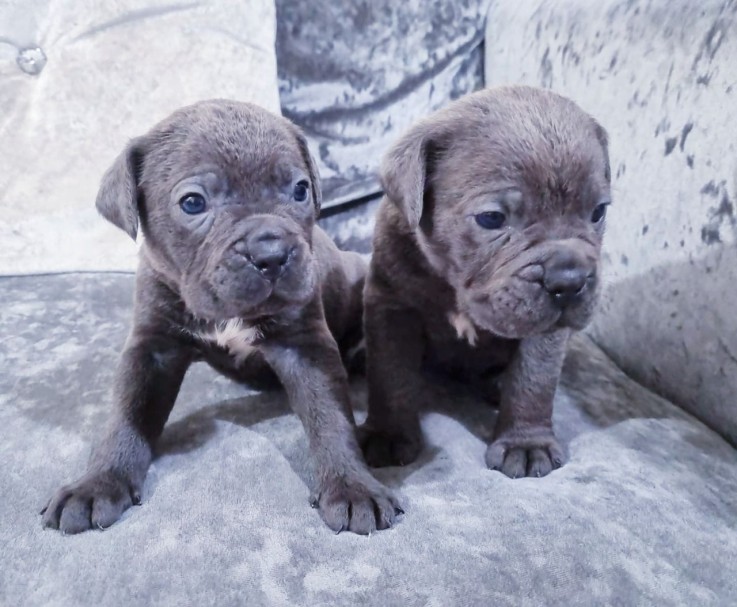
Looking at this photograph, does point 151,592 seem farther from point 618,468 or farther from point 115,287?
point 115,287

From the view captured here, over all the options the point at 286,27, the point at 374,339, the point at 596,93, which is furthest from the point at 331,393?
the point at 286,27

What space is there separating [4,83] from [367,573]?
302 centimetres

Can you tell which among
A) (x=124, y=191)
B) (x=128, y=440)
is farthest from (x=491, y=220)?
(x=128, y=440)

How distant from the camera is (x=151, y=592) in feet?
5.50

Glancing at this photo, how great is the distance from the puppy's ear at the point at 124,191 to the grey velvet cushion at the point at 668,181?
1932mm

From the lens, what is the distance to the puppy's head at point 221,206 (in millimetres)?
2088

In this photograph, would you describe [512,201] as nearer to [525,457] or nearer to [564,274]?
[564,274]

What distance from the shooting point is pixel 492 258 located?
2.18 m

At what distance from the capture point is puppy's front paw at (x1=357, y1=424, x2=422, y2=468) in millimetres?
2377

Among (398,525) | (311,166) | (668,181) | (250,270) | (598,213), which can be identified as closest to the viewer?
(398,525)

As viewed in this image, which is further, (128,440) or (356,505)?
(128,440)

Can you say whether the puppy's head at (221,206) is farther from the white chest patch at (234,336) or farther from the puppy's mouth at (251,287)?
the white chest patch at (234,336)

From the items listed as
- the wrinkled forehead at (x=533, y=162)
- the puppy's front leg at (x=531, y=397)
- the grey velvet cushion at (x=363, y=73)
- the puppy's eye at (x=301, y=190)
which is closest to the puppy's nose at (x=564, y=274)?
the wrinkled forehead at (x=533, y=162)

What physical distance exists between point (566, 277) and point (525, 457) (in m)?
0.63
